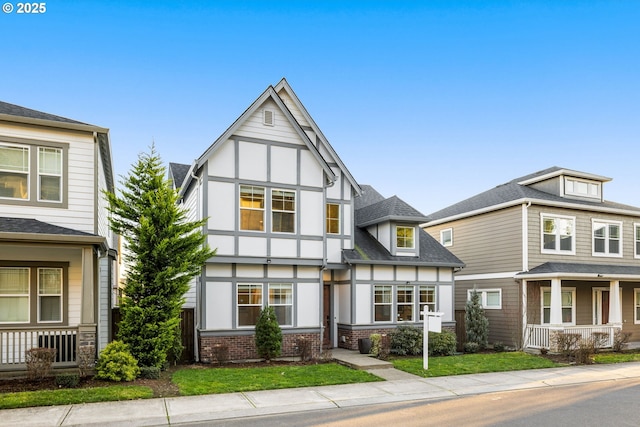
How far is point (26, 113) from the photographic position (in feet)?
41.2

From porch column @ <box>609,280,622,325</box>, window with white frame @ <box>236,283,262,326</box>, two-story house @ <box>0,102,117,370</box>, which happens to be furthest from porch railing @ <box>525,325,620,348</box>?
two-story house @ <box>0,102,117,370</box>

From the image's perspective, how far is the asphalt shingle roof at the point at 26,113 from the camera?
12258mm

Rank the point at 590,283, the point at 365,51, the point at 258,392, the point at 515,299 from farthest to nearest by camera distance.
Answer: the point at 365,51 → the point at 590,283 → the point at 515,299 → the point at 258,392

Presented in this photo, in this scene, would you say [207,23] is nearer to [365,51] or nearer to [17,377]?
[365,51]

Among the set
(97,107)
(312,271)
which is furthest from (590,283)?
(97,107)

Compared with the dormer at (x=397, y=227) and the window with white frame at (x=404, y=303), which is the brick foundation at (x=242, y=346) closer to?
the window with white frame at (x=404, y=303)

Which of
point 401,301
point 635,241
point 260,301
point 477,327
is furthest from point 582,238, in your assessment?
point 260,301

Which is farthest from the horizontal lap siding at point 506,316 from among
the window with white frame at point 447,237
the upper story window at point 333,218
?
the upper story window at point 333,218

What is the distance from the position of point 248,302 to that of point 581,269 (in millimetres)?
14185

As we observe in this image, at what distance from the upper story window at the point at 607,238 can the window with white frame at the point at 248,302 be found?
15.9 metres

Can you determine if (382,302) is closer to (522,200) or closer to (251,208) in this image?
(251,208)

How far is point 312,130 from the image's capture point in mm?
17828

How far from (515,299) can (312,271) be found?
9186mm

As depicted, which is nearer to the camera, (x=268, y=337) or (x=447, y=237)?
(x=268, y=337)
